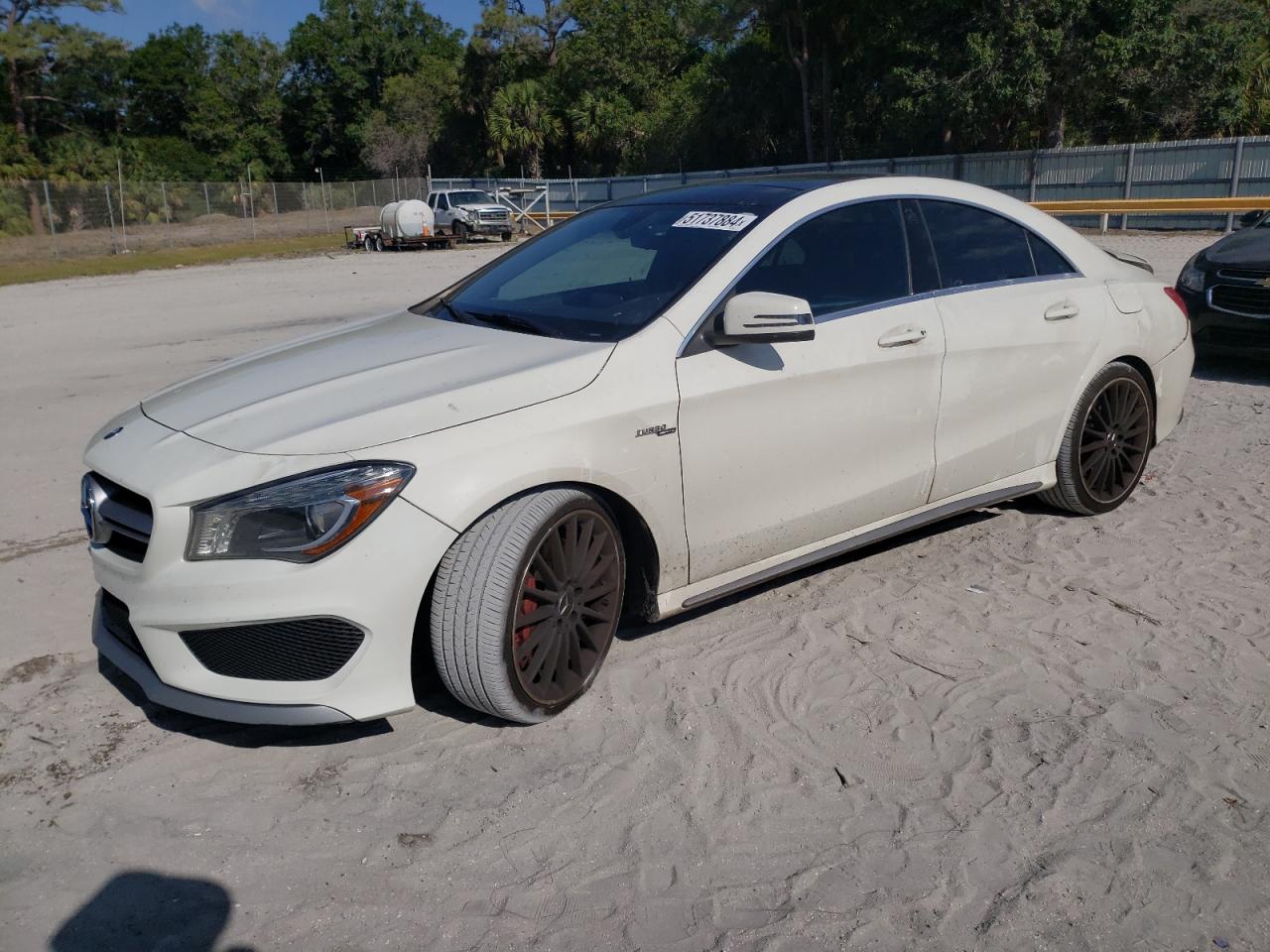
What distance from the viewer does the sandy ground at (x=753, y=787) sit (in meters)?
2.64

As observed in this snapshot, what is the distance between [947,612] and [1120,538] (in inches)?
51.7

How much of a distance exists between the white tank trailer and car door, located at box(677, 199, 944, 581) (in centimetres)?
2871

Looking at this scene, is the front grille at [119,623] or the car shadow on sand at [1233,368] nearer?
the front grille at [119,623]

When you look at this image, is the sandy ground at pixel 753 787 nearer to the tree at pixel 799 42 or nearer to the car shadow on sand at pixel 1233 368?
the car shadow on sand at pixel 1233 368

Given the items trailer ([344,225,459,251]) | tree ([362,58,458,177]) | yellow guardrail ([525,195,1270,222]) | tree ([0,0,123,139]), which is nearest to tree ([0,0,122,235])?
tree ([0,0,123,139])

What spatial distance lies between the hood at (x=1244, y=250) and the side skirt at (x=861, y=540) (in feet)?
14.4

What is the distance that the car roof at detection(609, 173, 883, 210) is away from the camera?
422cm

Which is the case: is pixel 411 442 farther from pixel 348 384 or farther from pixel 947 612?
pixel 947 612

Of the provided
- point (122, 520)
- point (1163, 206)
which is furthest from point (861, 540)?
point (1163, 206)

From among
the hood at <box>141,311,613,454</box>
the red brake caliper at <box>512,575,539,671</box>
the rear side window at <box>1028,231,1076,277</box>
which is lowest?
the red brake caliper at <box>512,575,539,671</box>

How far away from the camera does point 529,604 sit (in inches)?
131

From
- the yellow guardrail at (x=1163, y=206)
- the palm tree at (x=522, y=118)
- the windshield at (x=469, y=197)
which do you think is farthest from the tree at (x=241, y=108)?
the yellow guardrail at (x=1163, y=206)

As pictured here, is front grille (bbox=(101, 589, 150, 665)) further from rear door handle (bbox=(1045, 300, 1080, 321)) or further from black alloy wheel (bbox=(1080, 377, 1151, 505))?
black alloy wheel (bbox=(1080, 377, 1151, 505))

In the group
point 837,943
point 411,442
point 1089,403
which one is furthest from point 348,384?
point 1089,403
